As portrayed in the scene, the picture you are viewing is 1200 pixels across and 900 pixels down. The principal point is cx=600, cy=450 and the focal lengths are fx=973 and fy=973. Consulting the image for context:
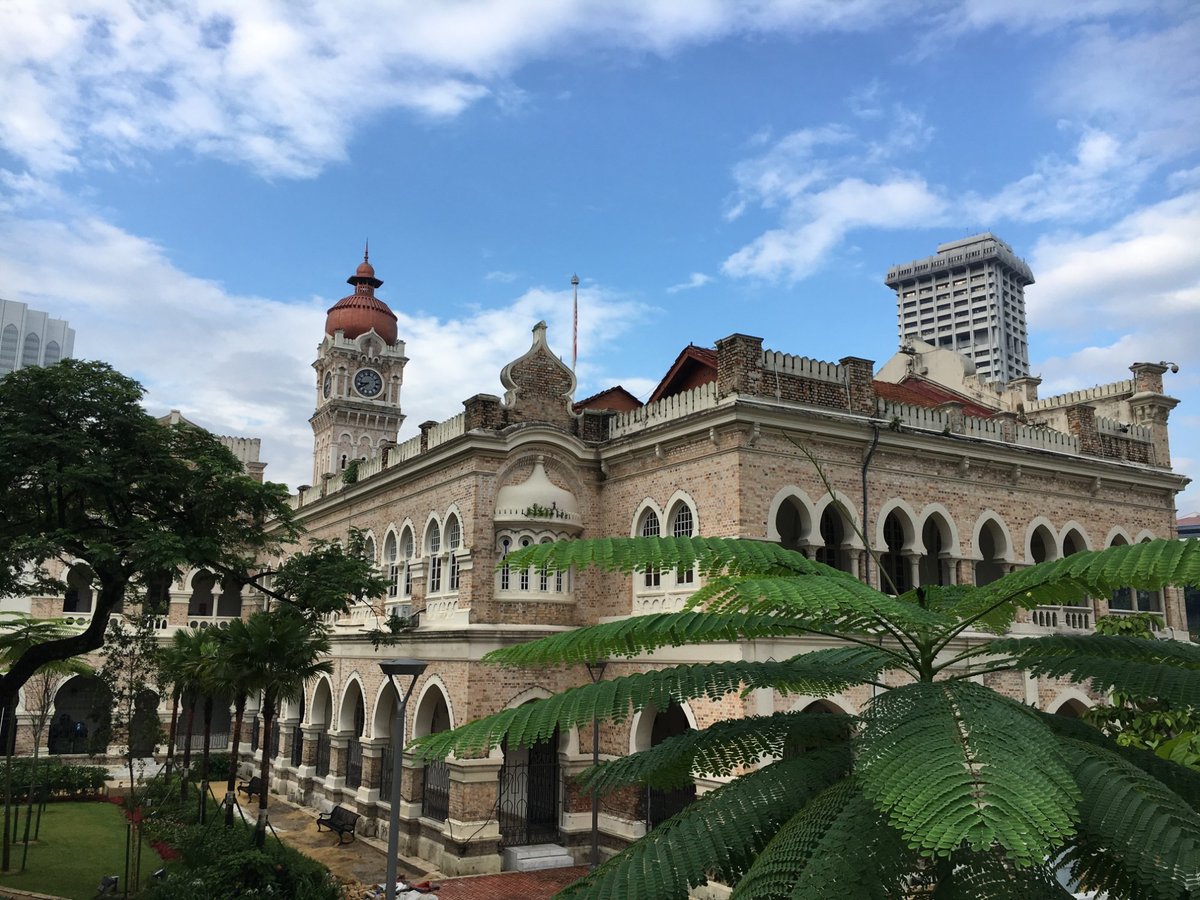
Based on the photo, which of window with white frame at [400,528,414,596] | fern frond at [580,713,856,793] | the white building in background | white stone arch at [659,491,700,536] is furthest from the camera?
the white building in background

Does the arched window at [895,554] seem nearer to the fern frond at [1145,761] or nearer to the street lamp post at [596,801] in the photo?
the street lamp post at [596,801]

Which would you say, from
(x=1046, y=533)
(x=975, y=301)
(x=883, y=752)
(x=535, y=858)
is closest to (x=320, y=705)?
(x=535, y=858)

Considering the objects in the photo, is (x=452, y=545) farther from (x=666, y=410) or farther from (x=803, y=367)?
(x=803, y=367)

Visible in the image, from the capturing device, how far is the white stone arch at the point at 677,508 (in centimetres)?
1900

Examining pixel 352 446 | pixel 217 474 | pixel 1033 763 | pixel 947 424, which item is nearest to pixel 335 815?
pixel 217 474

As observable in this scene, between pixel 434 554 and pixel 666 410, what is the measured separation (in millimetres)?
6983

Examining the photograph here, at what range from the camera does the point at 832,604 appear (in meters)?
4.38

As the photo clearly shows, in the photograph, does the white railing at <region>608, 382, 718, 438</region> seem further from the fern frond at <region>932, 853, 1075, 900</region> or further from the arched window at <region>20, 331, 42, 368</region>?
the arched window at <region>20, 331, 42, 368</region>

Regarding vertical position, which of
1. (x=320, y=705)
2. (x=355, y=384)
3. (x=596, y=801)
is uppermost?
(x=355, y=384)

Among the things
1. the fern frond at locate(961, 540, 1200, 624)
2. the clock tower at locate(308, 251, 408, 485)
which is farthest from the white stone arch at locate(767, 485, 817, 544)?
the clock tower at locate(308, 251, 408, 485)

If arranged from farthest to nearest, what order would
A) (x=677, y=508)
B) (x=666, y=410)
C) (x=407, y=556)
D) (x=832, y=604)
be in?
1. (x=407, y=556)
2. (x=666, y=410)
3. (x=677, y=508)
4. (x=832, y=604)

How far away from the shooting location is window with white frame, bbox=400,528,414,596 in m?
24.9

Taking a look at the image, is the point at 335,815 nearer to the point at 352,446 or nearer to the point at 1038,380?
the point at 1038,380

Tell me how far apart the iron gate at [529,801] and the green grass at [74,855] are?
6856 millimetres
